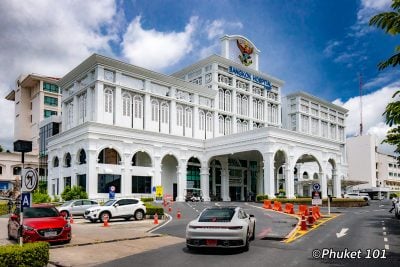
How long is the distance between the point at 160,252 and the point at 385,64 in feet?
30.0

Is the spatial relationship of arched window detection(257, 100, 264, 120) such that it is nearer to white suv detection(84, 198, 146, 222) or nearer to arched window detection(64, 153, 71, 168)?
arched window detection(64, 153, 71, 168)

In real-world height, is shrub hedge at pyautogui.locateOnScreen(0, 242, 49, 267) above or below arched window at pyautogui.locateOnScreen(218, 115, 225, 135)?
below

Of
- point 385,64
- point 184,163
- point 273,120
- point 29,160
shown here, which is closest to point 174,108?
point 184,163

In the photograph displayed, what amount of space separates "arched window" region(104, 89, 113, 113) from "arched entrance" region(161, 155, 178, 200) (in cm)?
1177

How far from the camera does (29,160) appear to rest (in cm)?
8775

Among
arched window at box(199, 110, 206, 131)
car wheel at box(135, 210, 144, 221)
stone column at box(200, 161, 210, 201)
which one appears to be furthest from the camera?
arched window at box(199, 110, 206, 131)

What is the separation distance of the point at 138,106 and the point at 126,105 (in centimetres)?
200

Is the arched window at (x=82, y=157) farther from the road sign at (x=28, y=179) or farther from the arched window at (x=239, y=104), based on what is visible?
the road sign at (x=28, y=179)

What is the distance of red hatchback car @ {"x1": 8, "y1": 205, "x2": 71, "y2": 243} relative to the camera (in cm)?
1556

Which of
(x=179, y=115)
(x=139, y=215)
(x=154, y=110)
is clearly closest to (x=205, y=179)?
(x=179, y=115)

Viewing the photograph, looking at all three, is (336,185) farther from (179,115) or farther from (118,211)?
(118,211)

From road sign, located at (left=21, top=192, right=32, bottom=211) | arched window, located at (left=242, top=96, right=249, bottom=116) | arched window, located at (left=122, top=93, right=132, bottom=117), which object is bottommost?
road sign, located at (left=21, top=192, right=32, bottom=211)

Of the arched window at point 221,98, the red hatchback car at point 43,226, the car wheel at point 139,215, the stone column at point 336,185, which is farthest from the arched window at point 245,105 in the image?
the red hatchback car at point 43,226

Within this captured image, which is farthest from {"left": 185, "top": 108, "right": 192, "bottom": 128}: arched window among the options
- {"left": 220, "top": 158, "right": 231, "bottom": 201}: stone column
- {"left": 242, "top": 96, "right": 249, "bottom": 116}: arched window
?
{"left": 242, "top": 96, "right": 249, "bottom": 116}: arched window
